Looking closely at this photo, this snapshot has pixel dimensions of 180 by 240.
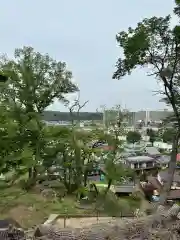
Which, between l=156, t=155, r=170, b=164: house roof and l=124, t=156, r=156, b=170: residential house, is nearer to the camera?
l=124, t=156, r=156, b=170: residential house

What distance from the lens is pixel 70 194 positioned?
1306 cm

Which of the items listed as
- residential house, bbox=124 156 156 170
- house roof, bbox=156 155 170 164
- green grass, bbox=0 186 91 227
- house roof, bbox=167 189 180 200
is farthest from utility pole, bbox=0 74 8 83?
house roof, bbox=156 155 170 164

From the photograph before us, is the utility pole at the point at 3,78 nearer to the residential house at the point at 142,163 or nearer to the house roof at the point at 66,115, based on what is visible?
the house roof at the point at 66,115

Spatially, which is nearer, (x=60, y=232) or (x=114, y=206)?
(x=60, y=232)

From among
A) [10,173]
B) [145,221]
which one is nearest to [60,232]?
[145,221]

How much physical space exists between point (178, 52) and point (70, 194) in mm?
6745

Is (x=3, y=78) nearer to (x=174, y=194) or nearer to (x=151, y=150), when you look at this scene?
(x=174, y=194)

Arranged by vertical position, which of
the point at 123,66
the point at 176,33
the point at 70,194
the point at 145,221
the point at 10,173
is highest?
the point at 176,33

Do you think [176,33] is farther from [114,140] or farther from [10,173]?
[10,173]

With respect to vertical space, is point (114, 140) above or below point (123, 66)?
below

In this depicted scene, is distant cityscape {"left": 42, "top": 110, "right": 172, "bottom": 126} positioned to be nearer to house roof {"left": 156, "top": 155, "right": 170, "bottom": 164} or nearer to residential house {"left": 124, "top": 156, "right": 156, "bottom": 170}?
residential house {"left": 124, "top": 156, "right": 156, "bottom": 170}

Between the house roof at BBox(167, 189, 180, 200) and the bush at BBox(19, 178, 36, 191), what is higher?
the bush at BBox(19, 178, 36, 191)

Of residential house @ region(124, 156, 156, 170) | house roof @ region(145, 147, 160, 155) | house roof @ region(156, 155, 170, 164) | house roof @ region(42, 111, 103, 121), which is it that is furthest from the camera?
house roof @ region(145, 147, 160, 155)

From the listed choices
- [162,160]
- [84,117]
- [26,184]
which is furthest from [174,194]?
[162,160]
